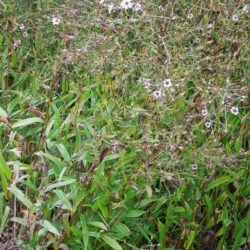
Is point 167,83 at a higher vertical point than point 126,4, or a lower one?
lower

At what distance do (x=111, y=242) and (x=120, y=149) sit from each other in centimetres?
36

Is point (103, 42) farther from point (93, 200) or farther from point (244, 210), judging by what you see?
point (244, 210)

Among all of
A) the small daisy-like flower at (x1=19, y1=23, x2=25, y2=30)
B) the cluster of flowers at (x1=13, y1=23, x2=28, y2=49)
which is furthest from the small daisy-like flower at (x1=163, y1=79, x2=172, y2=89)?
the small daisy-like flower at (x1=19, y1=23, x2=25, y2=30)

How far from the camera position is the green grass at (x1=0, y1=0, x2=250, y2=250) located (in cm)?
210

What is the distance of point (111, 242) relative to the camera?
6.82 ft

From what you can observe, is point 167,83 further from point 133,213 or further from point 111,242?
point 111,242

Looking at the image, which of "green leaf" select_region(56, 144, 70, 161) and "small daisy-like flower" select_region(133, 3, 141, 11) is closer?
"green leaf" select_region(56, 144, 70, 161)

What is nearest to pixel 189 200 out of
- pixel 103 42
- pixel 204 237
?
pixel 204 237

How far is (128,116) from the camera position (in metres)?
2.41

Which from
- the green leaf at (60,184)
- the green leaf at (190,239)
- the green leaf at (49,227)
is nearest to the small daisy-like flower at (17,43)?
the green leaf at (60,184)

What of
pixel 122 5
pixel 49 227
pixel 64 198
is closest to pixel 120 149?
pixel 64 198

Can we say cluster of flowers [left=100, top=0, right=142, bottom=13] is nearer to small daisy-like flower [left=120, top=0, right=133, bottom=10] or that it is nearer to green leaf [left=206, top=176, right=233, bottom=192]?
small daisy-like flower [left=120, top=0, right=133, bottom=10]

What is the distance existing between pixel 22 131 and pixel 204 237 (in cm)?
91

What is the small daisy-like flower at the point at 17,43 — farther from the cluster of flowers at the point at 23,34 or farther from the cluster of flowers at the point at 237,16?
the cluster of flowers at the point at 237,16
